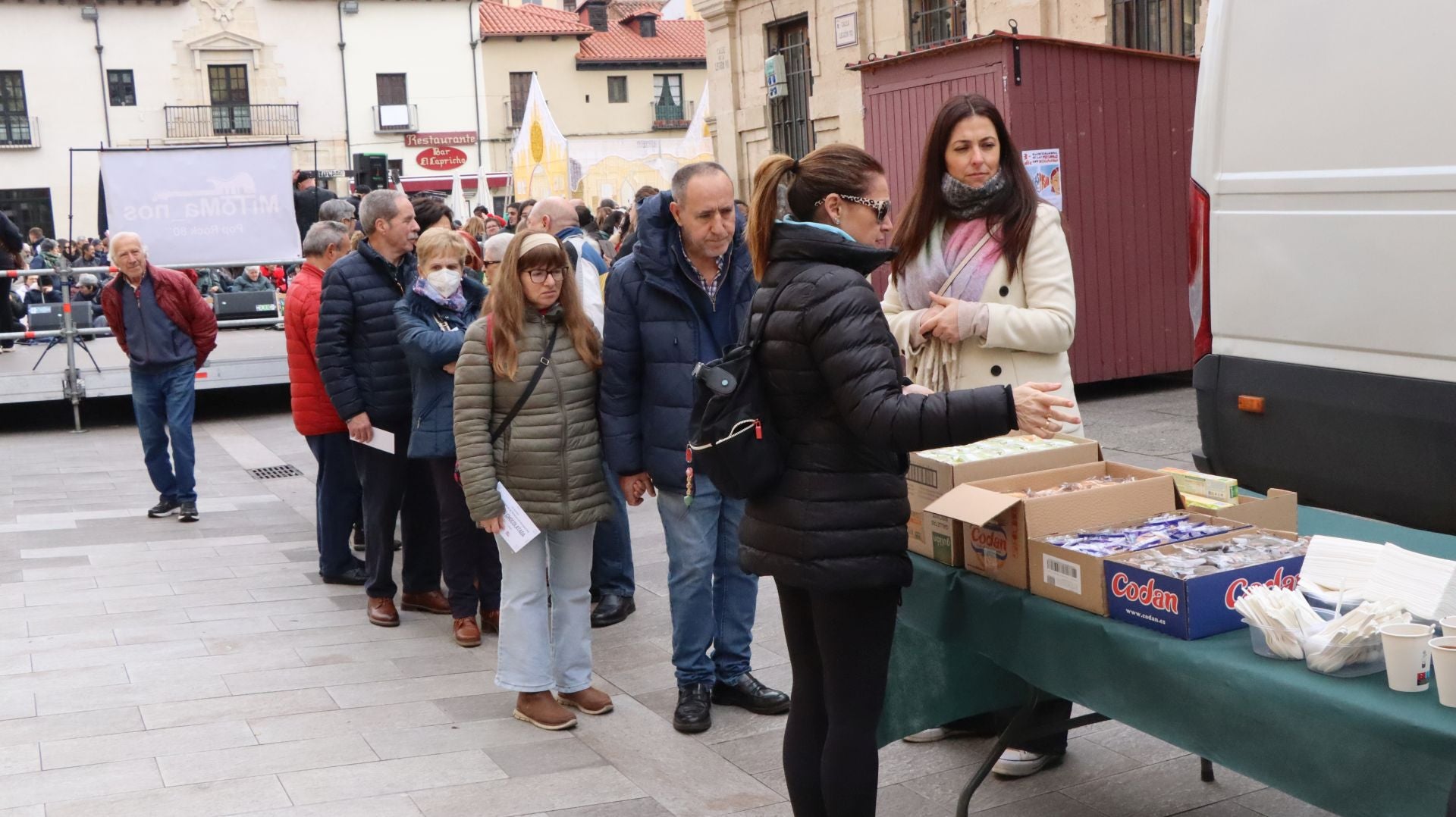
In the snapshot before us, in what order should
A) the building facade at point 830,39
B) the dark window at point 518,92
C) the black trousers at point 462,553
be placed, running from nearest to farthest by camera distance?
the black trousers at point 462,553
the building facade at point 830,39
the dark window at point 518,92

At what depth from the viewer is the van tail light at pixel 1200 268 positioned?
16.3 ft

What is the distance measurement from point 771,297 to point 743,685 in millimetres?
2255

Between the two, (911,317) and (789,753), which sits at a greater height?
(911,317)

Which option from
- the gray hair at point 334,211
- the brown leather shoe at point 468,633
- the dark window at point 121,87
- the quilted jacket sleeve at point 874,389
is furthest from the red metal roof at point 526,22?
the quilted jacket sleeve at point 874,389

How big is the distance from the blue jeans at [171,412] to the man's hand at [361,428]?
10.3 ft

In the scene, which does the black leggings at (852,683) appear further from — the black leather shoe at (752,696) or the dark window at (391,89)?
the dark window at (391,89)

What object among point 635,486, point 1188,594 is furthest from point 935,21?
point 1188,594

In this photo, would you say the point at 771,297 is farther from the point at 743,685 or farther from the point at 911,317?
the point at 743,685

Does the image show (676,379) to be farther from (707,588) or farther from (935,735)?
(935,735)

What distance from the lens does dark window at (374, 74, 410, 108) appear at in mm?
49688

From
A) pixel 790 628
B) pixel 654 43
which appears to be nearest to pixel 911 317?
pixel 790 628

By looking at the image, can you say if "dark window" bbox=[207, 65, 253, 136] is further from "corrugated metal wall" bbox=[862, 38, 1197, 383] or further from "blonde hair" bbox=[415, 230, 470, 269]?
"blonde hair" bbox=[415, 230, 470, 269]

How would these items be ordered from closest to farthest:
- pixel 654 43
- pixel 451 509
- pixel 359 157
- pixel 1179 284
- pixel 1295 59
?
pixel 1295 59 → pixel 451 509 → pixel 1179 284 → pixel 359 157 → pixel 654 43

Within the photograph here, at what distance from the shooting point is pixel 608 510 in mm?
4895
